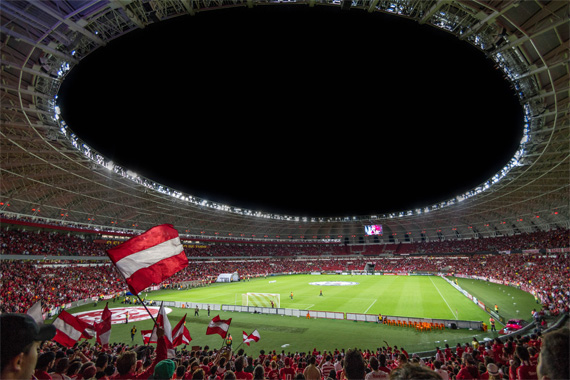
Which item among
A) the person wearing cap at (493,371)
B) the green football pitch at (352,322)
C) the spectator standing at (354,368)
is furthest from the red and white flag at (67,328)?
the person wearing cap at (493,371)

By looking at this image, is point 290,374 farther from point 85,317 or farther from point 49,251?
point 49,251

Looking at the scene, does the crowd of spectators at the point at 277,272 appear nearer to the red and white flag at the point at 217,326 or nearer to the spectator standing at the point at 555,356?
the spectator standing at the point at 555,356

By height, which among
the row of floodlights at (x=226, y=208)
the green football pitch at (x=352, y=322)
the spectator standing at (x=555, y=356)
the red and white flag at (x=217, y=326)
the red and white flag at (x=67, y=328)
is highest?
the row of floodlights at (x=226, y=208)

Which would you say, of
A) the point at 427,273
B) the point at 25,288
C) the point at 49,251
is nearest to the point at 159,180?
the point at 49,251

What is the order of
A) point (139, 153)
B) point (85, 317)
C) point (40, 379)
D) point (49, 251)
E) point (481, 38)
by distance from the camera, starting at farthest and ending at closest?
point (139, 153) < point (49, 251) < point (85, 317) < point (481, 38) < point (40, 379)

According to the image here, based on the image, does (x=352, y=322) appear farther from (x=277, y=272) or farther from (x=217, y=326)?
(x=277, y=272)

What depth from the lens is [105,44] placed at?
15.4 metres

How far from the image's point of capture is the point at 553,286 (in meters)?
32.3

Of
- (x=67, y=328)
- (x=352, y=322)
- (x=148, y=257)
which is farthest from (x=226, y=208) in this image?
(x=148, y=257)

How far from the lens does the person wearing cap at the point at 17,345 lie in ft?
7.82

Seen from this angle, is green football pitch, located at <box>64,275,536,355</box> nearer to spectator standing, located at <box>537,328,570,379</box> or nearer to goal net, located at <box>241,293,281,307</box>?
goal net, located at <box>241,293,281,307</box>

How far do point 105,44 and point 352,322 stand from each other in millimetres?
28269

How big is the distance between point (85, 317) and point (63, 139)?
1763cm

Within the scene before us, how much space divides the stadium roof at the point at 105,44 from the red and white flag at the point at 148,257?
1105 cm
